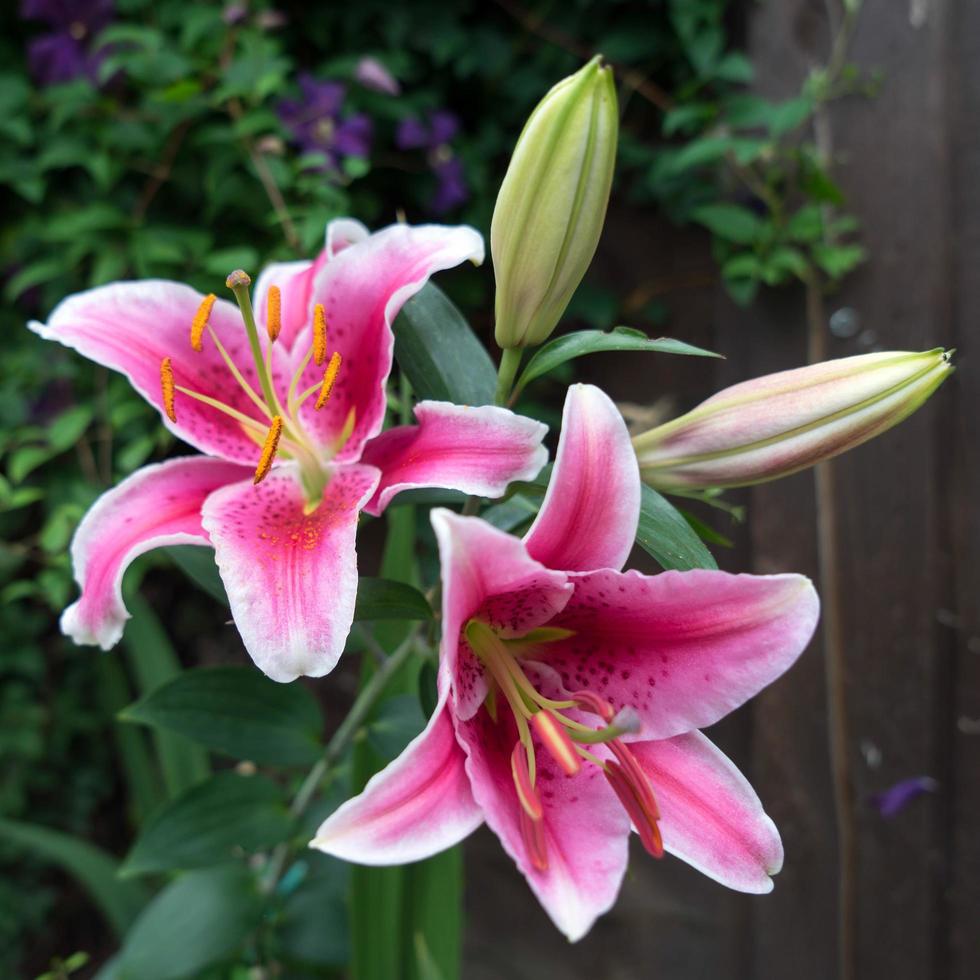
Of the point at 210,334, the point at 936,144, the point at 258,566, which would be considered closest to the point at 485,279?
the point at 936,144

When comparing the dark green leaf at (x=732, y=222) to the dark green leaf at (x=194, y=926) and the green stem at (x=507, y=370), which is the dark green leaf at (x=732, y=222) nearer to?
the green stem at (x=507, y=370)

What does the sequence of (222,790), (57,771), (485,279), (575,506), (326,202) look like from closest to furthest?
(575,506)
(222,790)
(326,202)
(485,279)
(57,771)

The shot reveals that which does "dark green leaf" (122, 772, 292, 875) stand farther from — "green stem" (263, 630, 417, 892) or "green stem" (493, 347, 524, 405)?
"green stem" (493, 347, 524, 405)

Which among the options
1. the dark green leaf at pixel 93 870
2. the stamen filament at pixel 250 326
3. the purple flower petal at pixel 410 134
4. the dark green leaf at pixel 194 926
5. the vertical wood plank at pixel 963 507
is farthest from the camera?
the purple flower petal at pixel 410 134

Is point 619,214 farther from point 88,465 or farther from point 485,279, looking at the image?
point 88,465

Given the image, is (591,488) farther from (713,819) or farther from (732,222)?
(732,222)

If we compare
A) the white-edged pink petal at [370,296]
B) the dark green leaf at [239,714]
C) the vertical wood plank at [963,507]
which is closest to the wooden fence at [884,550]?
the vertical wood plank at [963,507]
